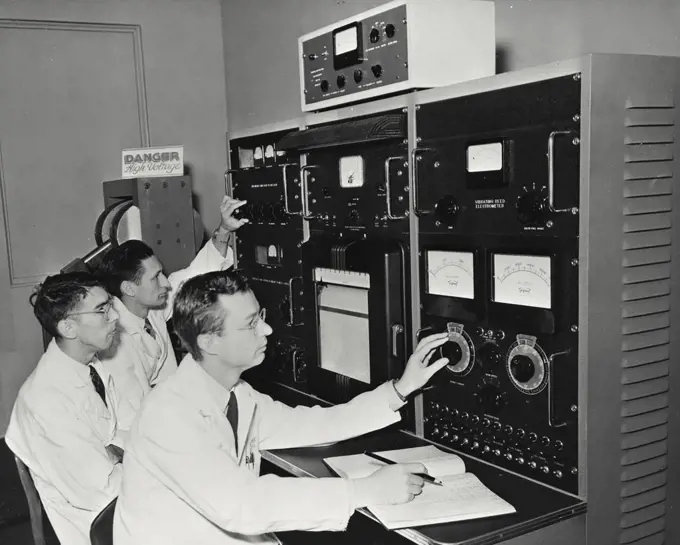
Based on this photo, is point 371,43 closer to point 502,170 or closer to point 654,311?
point 502,170

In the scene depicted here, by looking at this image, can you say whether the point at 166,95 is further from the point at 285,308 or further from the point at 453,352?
the point at 453,352

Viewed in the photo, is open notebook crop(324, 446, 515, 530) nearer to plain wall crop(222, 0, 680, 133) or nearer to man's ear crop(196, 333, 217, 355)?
man's ear crop(196, 333, 217, 355)

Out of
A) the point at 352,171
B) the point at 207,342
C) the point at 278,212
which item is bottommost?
the point at 207,342

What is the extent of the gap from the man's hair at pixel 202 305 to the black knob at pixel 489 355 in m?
0.64

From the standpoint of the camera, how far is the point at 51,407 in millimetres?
2455

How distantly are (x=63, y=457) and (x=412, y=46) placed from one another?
5.63ft

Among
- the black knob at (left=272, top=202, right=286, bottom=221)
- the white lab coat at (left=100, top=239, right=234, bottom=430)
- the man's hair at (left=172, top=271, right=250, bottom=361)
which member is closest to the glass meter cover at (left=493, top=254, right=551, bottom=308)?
the man's hair at (left=172, top=271, right=250, bottom=361)

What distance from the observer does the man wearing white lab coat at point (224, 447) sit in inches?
63.7

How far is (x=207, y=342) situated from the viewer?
185cm

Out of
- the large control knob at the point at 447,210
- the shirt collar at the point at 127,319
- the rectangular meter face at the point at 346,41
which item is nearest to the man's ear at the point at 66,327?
the shirt collar at the point at 127,319

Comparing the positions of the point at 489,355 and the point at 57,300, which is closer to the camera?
the point at 489,355

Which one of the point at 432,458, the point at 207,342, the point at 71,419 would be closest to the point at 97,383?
the point at 71,419

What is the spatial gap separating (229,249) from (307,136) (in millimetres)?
1005

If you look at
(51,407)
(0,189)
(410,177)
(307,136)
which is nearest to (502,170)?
(410,177)
